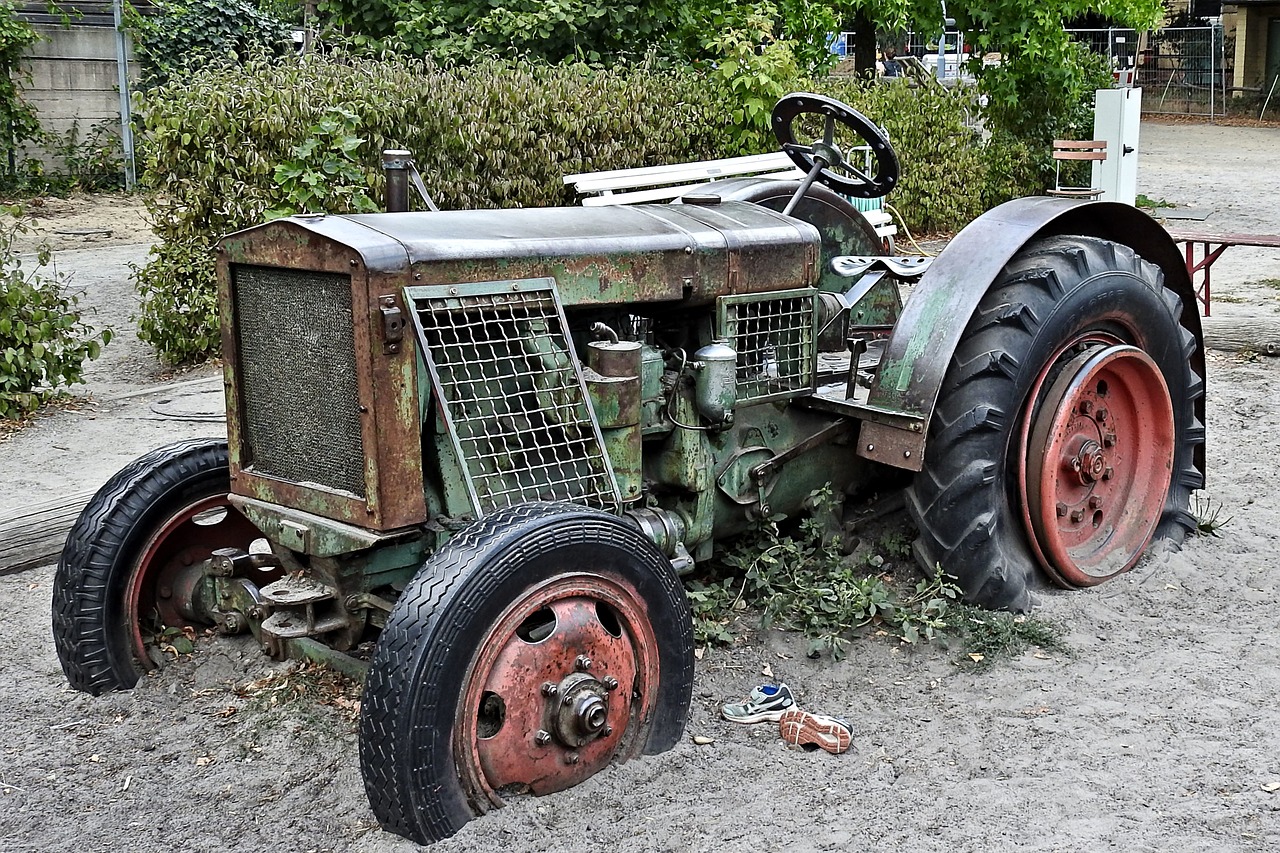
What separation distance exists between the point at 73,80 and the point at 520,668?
1565 centimetres

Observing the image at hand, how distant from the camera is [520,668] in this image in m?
3.04

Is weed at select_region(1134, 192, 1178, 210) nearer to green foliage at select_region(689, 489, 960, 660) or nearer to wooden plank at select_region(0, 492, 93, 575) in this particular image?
green foliage at select_region(689, 489, 960, 660)

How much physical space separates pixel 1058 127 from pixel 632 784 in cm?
1362

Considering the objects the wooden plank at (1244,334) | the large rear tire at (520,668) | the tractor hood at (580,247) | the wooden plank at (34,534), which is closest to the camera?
the large rear tire at (520,668)

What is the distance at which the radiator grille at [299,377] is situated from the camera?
332cm

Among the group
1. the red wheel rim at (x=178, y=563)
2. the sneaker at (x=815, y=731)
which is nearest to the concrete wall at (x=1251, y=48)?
the sneaker at (x=815, y=731)

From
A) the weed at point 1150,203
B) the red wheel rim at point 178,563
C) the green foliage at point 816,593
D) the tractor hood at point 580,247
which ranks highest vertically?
the tractor hood at point 580,247

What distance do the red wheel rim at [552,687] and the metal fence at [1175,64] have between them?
31.0m

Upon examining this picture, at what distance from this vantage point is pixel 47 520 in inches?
199

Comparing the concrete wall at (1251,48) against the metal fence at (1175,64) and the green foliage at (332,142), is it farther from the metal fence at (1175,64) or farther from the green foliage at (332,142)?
the green foliage at (332,142)

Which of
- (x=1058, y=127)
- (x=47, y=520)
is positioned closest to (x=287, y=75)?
(x=47, y=520)

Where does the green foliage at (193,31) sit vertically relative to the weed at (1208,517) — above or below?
above

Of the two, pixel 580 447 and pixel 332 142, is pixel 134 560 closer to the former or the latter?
pixel 580 447

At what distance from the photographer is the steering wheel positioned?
4.55 meters
